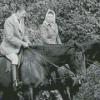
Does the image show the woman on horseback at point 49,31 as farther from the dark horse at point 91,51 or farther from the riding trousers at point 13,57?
the dark horse at point 91,51

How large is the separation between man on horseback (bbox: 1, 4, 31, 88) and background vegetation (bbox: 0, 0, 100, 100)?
3841 millimetres

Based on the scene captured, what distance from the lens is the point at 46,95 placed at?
748 cm

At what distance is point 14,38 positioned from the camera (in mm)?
5141

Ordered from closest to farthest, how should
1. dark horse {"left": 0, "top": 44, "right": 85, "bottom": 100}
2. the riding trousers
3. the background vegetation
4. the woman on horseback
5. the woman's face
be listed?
1. dark horse {"left": 0, "top": 44, "right": 85, "bottom": 100}
2. the riding trousers
3. the woman on horseback
4. the woman's face
5. the background vegetation

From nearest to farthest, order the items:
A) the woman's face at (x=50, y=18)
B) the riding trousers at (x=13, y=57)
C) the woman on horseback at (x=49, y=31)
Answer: the riding trousers at (x=13, y=57)
the woman on horseback at (x=49, y=31)
the woman's face at (x=50, y=18)

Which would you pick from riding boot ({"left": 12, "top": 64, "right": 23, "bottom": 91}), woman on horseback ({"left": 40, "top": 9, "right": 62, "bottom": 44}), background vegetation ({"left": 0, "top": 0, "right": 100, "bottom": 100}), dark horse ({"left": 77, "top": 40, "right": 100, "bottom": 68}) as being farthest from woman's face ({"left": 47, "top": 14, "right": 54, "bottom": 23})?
background vegetation ({"left": 0, "top": 0, "right": 100, "bottom": 100})

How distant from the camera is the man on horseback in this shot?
5.09m

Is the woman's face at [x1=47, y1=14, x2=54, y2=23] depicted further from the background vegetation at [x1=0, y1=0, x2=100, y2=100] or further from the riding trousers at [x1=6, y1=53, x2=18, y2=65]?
the background vegetation at [x1=0, y1=0, x2=100, y2=100]

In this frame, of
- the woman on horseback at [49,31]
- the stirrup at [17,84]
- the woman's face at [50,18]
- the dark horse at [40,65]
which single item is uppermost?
the woman's face at [50,18]

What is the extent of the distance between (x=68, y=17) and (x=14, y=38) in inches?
194

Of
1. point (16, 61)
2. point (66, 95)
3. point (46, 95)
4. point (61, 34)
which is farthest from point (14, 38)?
point (61, 34)

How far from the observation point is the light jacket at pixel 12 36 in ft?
16.9

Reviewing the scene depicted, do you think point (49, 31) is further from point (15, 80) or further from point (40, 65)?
point (15, 80)

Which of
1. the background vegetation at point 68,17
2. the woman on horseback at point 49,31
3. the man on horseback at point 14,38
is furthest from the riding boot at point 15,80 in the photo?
the background vegetation at point 68,17
